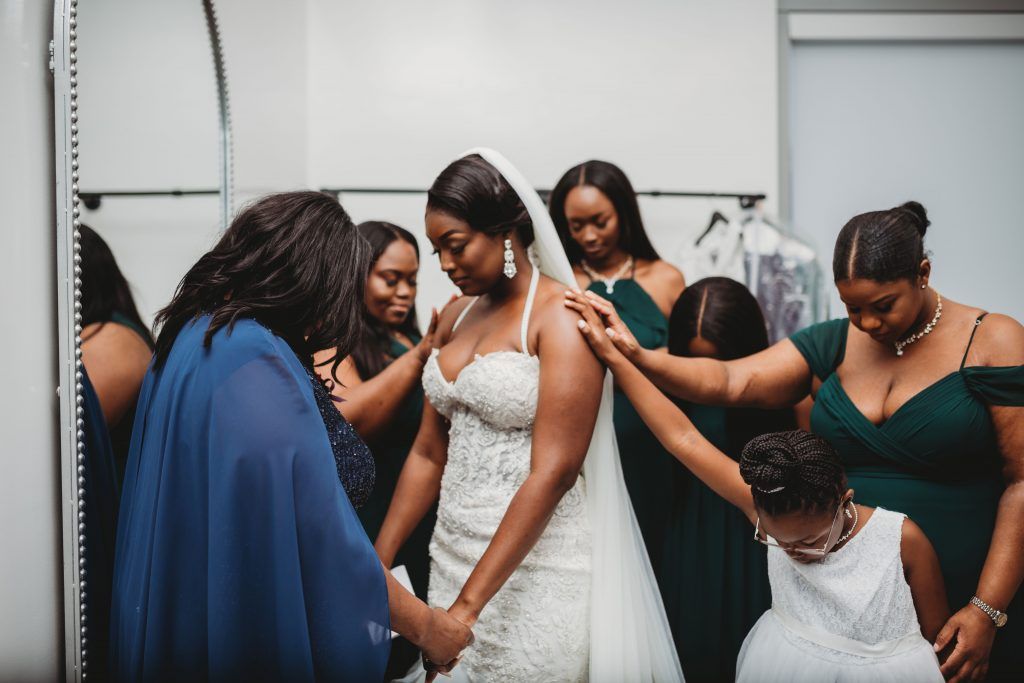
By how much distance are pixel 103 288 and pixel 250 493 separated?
0.82 metres

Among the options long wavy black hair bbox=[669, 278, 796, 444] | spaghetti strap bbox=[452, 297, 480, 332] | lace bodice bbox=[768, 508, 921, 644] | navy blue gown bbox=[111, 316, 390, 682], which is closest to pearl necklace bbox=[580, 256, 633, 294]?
long wavy black hair bbox=[669, 278, 796, 444]

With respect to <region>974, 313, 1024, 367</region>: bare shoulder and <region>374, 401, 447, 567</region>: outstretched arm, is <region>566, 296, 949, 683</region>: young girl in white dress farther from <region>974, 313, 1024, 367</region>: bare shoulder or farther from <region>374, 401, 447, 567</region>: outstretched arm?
<region>374, 401, 447, 567</region>: outstretched arm

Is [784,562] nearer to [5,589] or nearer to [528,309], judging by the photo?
[528,309]

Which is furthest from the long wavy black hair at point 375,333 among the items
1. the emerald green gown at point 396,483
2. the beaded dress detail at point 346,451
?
the beaded dress detail at point 346,451

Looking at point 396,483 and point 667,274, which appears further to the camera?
point 667,274

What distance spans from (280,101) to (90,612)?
236 cm

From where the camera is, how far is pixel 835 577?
5.16 feet

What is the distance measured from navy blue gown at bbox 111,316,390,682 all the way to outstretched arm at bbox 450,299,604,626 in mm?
381

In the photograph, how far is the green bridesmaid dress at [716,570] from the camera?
2141mm

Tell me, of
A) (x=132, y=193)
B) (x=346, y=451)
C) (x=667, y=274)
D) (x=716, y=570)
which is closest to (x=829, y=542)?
(x=716, y=570)

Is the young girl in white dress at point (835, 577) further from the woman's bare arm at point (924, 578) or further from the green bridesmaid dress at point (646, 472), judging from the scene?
the green bridesmaid dress at point (646, 472)

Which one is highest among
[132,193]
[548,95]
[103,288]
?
[548,95]

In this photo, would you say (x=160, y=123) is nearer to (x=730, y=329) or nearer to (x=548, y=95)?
(x=730, y=329)

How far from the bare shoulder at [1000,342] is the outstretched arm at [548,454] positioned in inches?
30.3
